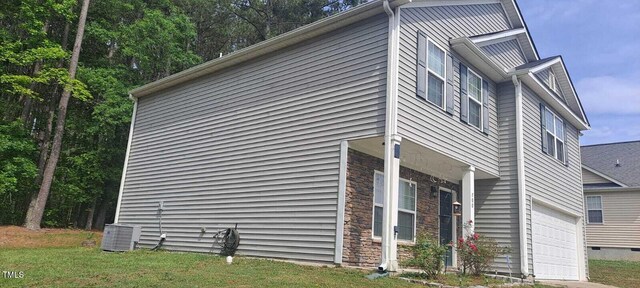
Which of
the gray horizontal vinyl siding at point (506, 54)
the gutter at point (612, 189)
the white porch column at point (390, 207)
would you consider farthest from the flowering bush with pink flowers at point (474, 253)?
the gutter at point (612, 189)

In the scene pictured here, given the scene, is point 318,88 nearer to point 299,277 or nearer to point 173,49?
point 299,277

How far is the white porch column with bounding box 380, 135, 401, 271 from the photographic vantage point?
324 inches

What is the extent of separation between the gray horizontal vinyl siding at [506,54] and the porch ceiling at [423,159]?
304cm

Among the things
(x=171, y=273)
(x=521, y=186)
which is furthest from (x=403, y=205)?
(x=171, y=273)

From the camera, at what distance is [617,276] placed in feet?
50.5

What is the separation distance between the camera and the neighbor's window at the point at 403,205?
9897 millimetres

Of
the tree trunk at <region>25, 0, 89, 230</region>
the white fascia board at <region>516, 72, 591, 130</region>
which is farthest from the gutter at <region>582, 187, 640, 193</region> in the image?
the tree trunk at <region>25, 0, 89, 230</region>

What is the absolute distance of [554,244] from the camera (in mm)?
13633

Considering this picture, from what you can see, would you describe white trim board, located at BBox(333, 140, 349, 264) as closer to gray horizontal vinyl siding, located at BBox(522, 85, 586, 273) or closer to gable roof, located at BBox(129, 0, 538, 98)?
gable roof, located at BBox(129, 0, 538, 98)

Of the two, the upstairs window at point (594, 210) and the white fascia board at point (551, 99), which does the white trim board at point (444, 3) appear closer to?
the white fascia board at point (551, 99)

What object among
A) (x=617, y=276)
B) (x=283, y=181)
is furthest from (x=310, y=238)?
(x=617, y=276)

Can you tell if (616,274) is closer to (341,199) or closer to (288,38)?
(341,199)

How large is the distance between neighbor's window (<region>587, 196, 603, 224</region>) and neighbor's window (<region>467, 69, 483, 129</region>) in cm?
1569

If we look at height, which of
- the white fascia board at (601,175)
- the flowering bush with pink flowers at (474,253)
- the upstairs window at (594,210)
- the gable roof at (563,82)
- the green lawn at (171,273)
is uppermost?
the gable roof at (563,82)
